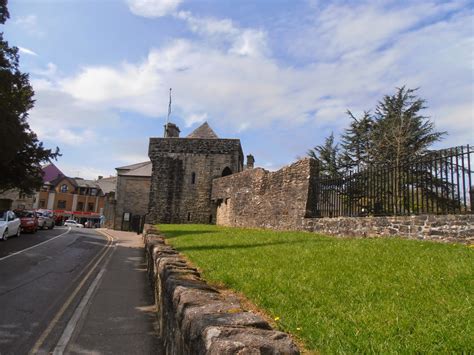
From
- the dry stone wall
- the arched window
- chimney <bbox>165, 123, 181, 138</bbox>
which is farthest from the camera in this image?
chimney <bbox>165, 123, 181, 138</bbox>

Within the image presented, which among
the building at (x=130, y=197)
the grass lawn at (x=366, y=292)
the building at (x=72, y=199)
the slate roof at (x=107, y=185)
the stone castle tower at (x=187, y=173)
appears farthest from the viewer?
the slate roof at (x=107, y=185)

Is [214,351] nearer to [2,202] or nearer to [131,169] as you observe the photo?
[2,202]

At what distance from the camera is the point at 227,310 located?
3486 millimetres

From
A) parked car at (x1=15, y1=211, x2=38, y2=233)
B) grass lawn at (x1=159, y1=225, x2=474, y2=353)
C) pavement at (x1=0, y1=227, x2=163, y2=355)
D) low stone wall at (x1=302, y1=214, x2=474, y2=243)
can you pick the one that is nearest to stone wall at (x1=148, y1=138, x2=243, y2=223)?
parked car at (x1=15, y1=211, x2=38, y2=233)

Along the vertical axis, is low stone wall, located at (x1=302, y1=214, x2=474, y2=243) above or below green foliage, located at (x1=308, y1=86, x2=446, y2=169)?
below

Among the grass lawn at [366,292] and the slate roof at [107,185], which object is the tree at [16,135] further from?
the slate roof at [107,185]

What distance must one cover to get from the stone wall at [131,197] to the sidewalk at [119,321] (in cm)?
3471

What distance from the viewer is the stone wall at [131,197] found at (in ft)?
149

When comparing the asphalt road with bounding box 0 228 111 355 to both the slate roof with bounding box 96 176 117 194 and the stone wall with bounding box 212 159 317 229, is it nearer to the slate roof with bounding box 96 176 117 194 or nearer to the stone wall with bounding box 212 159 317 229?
the stone wall with bounding box 212 159 317 229

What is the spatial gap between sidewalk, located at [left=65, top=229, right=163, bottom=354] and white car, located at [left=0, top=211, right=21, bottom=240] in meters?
11.2

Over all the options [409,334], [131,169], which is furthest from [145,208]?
[409,334]

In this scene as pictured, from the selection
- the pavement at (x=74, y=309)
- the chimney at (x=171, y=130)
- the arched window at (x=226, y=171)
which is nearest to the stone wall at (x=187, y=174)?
the arched window at (x=226, y=171)

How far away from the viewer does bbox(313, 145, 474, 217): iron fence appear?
932 centimetres

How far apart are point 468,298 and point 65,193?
3181 inches
